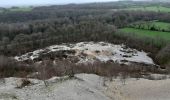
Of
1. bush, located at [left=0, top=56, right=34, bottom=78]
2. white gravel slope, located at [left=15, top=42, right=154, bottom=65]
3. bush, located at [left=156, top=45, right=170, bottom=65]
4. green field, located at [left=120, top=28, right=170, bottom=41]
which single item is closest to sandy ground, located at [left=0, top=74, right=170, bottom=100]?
bush, located at [left=0, top=56, right=34, bottom=78]

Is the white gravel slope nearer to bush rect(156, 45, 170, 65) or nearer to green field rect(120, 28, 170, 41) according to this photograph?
bush rect(156, 45, 170, 65)

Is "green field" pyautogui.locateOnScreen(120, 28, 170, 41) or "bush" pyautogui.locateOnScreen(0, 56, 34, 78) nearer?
"bush" pyautogui.locateOnScreen(0, 56, 34, 78)

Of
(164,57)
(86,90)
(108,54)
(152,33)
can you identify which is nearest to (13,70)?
(86,90)

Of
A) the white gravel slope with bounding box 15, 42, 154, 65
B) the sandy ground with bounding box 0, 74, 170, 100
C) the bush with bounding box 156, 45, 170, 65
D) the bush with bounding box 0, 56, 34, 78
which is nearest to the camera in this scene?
the sandy ground with bounding box 0, 74, 170, 100

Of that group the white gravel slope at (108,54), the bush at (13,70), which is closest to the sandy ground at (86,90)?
the bush at (13,70)

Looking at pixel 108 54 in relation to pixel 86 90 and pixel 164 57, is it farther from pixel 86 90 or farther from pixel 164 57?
pixel 86 90

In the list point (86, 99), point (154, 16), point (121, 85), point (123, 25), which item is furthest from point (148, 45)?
point (86, 99)

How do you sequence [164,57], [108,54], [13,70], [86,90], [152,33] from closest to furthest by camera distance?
[86,90] < [13,70] < [164,57] < [108,54] < [152,33]

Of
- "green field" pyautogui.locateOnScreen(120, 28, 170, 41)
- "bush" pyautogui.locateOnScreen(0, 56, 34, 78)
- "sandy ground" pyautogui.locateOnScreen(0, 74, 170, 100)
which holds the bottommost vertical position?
"green field" pyautogui.locateOnScreen(120, 28, 170, 41)

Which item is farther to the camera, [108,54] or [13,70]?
[108,54]

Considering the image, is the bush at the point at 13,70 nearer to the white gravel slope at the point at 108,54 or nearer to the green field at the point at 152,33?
the white gravel slope at the point at 108,54
